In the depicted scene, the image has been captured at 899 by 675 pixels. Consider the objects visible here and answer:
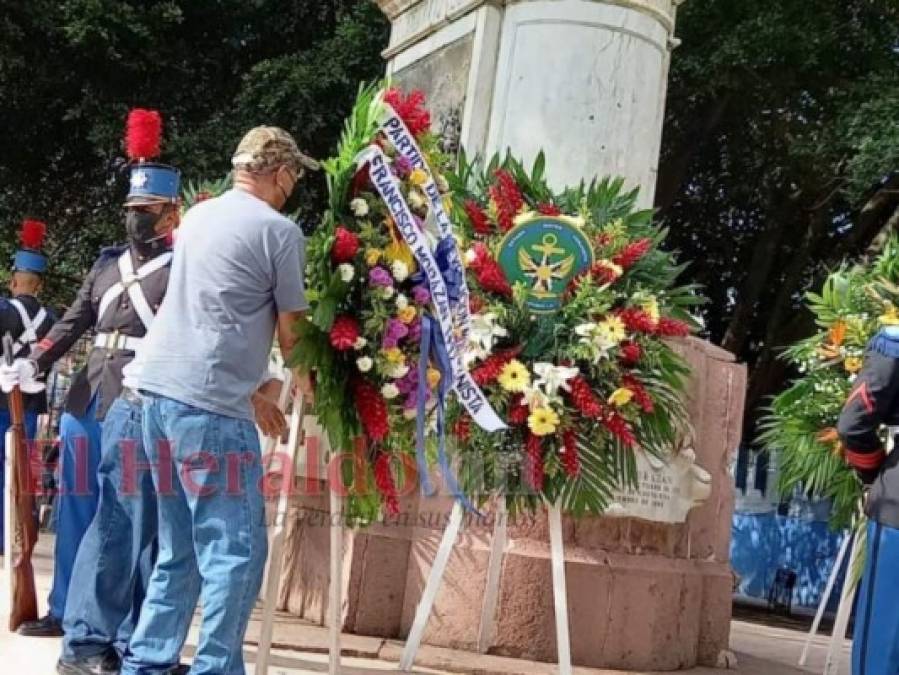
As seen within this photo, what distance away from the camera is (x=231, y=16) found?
13430 millimetres

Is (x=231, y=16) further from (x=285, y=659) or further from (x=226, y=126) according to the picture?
(x=285, y=659)

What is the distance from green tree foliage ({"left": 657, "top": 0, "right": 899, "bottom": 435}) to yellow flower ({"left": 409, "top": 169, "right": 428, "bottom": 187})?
328 inches

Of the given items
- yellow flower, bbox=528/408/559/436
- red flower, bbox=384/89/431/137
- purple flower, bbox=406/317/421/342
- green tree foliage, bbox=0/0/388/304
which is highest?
green tree foliage, bbox=0/0/388/304

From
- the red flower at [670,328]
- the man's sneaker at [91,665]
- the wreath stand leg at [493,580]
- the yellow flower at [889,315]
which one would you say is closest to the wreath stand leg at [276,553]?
the man's sneaker at [91,665]

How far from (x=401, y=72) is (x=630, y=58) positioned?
4.86 ft

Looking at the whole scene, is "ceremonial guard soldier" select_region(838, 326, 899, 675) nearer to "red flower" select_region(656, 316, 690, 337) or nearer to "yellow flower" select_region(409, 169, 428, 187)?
"red flower" select_region(656, 316, 690, 337)

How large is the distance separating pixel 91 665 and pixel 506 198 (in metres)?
2.49

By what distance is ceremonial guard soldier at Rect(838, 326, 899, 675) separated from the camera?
3.64 metres

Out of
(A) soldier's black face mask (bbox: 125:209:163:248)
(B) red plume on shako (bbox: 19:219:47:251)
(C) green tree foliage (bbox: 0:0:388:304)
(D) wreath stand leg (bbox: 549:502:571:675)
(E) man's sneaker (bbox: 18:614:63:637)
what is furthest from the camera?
(C) green tree foliage (bbox: 0:0:388:304)

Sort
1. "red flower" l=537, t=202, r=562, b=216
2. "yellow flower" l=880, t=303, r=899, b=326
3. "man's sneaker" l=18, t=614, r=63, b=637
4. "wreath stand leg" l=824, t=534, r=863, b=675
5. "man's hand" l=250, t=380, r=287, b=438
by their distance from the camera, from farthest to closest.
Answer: "wreath stand leg" l=824, t=534, r=863, b=675, "yellow flower" l=880, t=303, r=899, b=326, "man's sneaker" l=18, t=614, r=63, b=637, "red flower" l=537, t=202, r=562, b=216, "man's hand" l=250, t=380, r=287, b=438

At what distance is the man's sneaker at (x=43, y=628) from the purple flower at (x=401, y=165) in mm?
2582

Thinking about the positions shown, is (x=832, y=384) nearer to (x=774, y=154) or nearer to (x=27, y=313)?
(x=27, y=313)

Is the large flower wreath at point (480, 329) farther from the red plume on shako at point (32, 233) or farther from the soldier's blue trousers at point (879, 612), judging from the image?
the red plume on shako at point (32, 233)

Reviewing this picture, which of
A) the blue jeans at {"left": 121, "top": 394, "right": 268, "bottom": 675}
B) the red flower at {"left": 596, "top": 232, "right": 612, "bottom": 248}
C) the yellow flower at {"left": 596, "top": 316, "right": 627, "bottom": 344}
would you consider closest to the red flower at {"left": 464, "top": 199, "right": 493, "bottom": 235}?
the red flower at {"left": 596, "top": 232, "right": 612, "bottom": 248}
